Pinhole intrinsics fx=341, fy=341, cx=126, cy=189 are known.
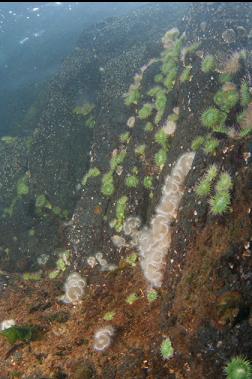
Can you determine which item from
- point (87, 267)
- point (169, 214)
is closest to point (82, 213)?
point (87, 267)

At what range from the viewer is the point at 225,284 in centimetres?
509

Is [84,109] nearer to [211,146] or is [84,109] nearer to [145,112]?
[145,112]

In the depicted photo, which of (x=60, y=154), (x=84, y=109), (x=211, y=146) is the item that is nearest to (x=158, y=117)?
(x=211, y=146)

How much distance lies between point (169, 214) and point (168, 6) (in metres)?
23.0

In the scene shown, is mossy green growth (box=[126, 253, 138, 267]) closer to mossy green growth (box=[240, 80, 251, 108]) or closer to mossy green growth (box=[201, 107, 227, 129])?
mossy green growth (box=[201, 107, 227, 129])

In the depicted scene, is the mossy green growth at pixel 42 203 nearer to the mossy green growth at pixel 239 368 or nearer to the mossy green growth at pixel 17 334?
the mossy green growth at pixel 17 334

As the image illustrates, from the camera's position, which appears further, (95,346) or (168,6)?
(168,6)

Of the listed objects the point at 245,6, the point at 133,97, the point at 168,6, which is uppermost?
the point at 168,6

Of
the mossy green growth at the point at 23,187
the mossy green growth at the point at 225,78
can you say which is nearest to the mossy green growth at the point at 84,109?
the mossy green growth at the point at 23,187

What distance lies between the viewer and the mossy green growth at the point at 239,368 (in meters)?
4.27

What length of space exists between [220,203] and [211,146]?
Answer: 1477 millimetres

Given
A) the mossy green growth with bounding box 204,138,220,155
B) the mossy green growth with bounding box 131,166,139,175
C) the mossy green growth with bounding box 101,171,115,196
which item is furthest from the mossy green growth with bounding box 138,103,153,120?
the mossy green growth with bounding box 204,138,220,155

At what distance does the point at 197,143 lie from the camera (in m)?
7.34

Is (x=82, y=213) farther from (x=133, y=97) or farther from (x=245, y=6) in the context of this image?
(x=245, y=6)
